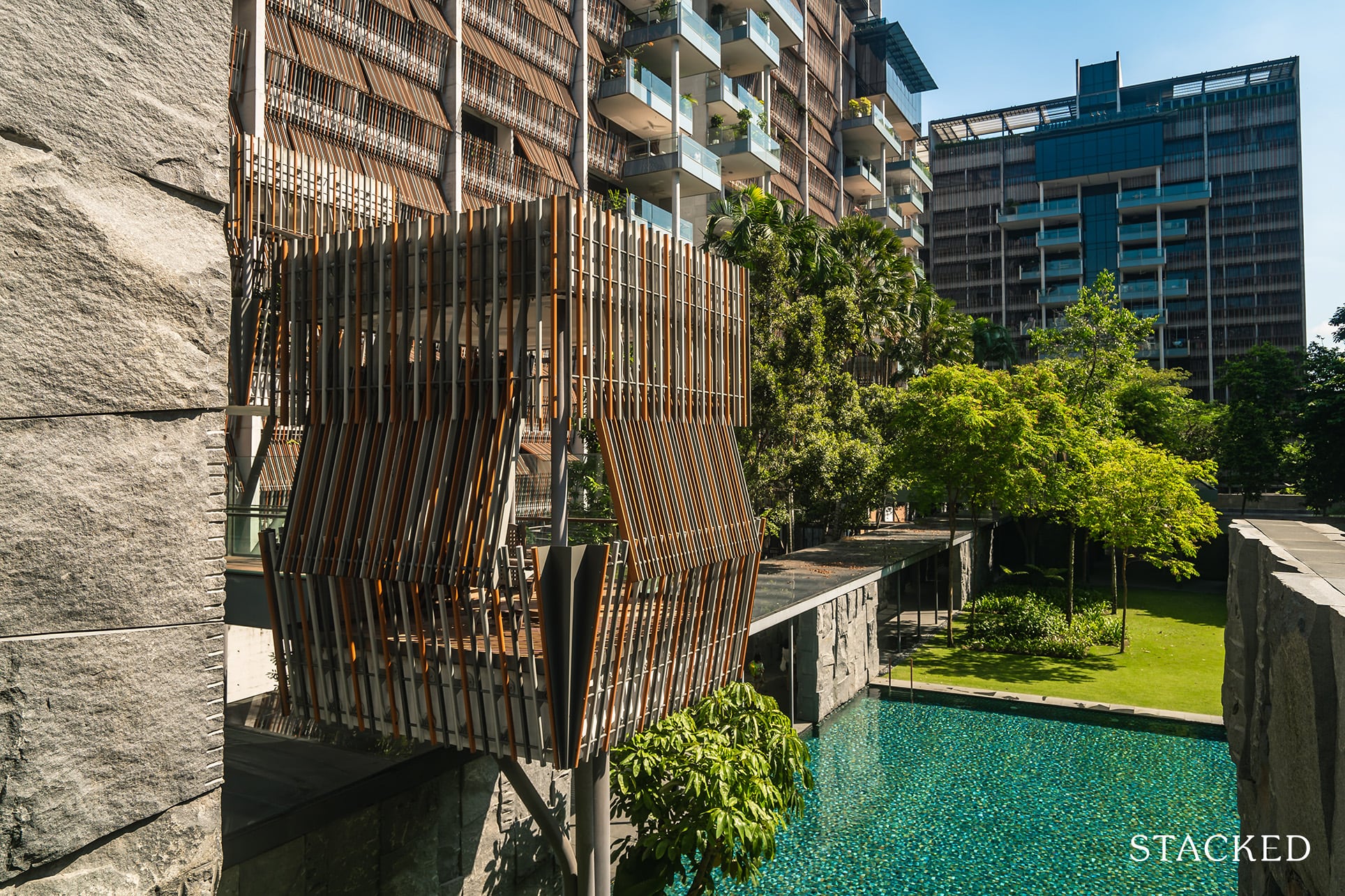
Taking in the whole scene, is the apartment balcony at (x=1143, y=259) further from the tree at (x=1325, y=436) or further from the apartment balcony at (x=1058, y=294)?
the tree at (x=1325, y=436)

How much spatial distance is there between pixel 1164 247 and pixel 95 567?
85379mm

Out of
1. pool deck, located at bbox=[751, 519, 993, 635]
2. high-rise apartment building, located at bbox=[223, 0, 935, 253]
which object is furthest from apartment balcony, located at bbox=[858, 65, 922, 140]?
pool deck, located at bbox=[751, 519, 993, 635]

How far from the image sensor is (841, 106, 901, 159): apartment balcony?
156 feet

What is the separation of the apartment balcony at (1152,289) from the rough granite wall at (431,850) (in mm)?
75424

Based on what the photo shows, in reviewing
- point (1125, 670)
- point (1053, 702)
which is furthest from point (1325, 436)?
point (1053, 702)

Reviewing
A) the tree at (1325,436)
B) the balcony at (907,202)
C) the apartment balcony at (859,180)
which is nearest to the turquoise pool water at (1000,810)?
the tree at (1325,436)

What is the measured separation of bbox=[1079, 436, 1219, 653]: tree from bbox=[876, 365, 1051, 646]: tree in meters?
1.66

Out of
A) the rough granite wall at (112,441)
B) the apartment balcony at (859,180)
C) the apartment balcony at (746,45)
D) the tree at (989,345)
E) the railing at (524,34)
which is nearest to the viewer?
the rough granite wall at (112,441)

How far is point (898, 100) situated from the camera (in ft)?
174

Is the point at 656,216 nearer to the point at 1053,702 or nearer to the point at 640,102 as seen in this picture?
the point at 640,102

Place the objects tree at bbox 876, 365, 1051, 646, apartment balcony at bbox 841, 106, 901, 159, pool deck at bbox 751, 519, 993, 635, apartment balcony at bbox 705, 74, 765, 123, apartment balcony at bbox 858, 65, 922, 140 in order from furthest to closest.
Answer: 1. apartment balcony at bbox 858, 65, 922, 140
2. apartment balcony at bbox 841, 106, 901, 159
3. apartment balcony at bbox 705, 74, 765, 123
4. tree at bbox 876, 365, 1051, 646
5. pool deck at bbox 751, 519, 993, 635

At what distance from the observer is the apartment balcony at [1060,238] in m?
76.0

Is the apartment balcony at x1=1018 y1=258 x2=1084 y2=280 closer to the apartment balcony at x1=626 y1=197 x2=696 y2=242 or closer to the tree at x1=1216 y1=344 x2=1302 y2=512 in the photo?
the tree at x1=1216 y1=344 x2=1302 y2=512

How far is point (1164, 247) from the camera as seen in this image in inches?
2931
